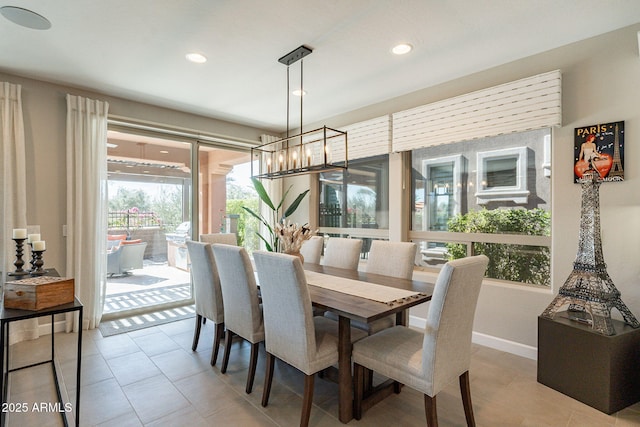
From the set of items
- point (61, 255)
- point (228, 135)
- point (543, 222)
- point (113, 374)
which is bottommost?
point (113, 374)

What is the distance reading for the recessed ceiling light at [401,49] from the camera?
8.88 feet

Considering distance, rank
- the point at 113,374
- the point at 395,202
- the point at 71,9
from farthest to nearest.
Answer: the point at 395,202 → the point at 113,374 → the point at 71,9

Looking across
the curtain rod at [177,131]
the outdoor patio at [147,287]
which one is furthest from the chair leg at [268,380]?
the curtain rod at [177,131]

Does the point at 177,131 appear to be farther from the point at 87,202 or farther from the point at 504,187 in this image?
the point at 504,187

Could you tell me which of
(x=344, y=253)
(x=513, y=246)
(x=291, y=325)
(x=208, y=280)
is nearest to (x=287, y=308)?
(x=291, y=325)

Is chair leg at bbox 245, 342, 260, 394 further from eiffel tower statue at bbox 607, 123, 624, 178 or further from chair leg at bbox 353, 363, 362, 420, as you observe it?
eiffel tower statue at bbox 607, 123, 624, 178

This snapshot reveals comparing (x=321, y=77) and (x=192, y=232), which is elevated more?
(x=321, y=77)

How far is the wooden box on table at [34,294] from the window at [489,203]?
3373mm

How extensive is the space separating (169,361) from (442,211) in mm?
3180

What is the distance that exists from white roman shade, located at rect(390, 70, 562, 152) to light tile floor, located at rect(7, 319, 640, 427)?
2133 millimetres

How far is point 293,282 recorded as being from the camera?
73.7 inches

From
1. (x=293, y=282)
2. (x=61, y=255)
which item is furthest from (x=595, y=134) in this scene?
(x=61, y=255)

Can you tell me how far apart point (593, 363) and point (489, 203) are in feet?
5.31

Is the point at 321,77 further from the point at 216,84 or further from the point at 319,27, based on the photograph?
the point at 216,84
